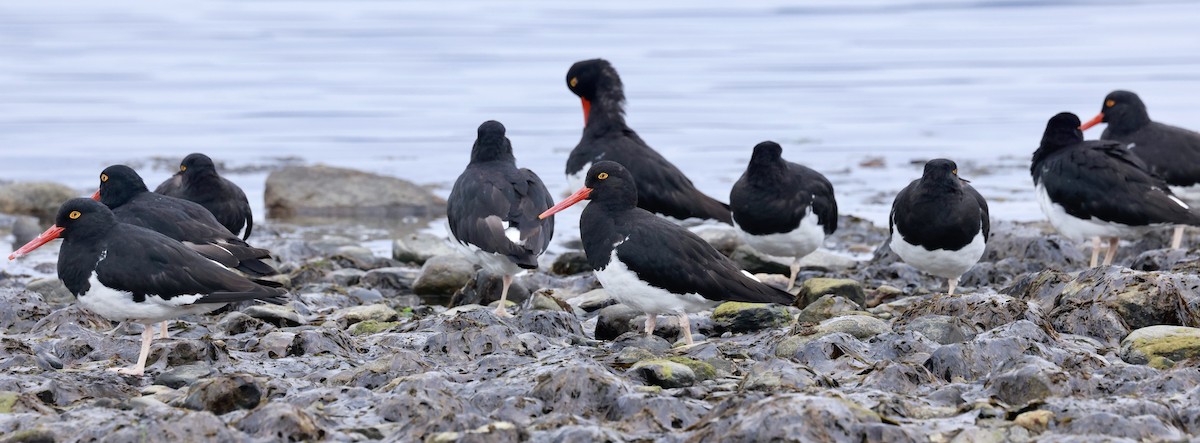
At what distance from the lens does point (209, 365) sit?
21.5ft

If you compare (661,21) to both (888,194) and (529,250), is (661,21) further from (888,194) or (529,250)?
(529,250)

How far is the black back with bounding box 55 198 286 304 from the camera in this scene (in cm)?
678

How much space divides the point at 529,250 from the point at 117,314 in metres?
2.37

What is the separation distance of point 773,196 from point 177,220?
384 cm

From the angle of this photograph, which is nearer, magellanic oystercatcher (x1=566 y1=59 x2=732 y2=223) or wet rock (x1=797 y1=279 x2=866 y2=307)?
wet rock (x1=797 y1=279 x2=866 y2=307)

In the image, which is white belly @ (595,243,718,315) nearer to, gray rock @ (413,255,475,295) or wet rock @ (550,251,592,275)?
gray rock @ (413,255,475,295)

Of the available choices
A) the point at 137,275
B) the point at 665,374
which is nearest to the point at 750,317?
the point at 665,374

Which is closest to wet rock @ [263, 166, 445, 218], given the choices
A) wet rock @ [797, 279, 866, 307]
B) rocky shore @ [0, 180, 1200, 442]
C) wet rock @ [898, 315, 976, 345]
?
rocky shore @ [0, 180, 1200, 442]

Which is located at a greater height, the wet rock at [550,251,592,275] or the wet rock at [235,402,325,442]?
the wet rock at [235,402,325,442]

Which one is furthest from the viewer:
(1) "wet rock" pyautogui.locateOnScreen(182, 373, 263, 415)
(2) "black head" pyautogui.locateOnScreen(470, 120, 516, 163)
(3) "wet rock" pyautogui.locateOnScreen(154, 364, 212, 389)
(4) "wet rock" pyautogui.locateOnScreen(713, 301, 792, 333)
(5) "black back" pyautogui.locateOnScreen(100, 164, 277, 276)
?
(2) "black head" pyautogui.locateOnScreen(470, 120, 516, 163)

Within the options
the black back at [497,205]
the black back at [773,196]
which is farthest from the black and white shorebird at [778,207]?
the black back at [497,205]

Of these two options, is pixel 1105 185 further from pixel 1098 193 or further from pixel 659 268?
pixel 659 268

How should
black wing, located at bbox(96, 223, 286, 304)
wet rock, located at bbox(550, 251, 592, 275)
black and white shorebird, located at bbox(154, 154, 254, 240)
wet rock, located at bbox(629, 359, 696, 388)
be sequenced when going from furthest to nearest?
1. wet rock, located at bbox(550, 251, 592, 275)
2. black and white shorebird, located at bbox(154, 154, 254, 240)
3. black wing, located at bbox(96, 223, 286, 304)
4. wet rock, located at bbox(629, 359, 696, 388)

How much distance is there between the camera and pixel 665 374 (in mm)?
5844
